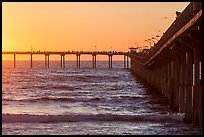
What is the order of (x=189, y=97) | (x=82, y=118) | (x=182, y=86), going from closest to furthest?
(x=189, y=97)
(x=182, y=86)
(x=82, y=118)

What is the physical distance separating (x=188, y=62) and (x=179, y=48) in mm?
3280

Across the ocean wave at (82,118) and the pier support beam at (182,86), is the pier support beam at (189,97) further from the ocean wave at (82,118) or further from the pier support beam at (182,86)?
the ocean wave at (82,118)

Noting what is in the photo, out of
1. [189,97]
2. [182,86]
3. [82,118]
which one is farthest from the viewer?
A: [82,118]

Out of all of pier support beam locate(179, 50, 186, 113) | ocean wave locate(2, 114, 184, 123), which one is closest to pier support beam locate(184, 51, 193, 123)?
pier support beam locate(179, 50, 186, 113)

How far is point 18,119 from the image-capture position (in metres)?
27.6

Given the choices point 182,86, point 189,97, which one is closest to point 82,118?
point 182,86

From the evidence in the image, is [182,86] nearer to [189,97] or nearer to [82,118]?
[189,97]

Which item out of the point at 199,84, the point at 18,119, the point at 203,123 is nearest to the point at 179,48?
the point at 199,84

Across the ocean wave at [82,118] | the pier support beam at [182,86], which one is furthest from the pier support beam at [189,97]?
the ocean wave at [82,118]

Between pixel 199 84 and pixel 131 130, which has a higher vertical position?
pixel 199 84

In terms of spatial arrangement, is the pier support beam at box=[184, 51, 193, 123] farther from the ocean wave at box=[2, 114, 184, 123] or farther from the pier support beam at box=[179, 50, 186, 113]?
the ocean wave at box=[2, 114, 184, 123]

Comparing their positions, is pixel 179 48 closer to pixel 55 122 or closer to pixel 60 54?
pixel 55 122

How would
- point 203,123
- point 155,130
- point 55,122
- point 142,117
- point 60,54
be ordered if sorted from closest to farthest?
point 203,123
point 155,130
point 55,122
point 142,117
point 60,54

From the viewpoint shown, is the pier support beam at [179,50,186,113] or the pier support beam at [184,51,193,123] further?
the pier support beam at [179,50,186,113]
